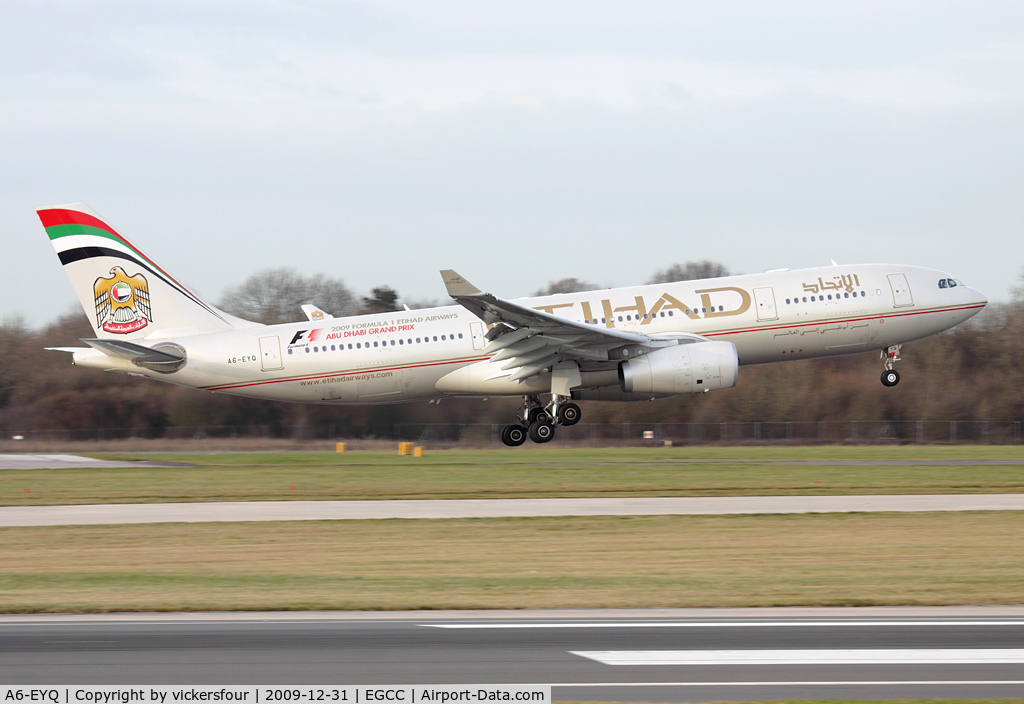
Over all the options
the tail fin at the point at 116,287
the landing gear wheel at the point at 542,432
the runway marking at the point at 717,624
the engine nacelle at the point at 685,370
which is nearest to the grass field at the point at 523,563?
the runway marking at the point at 717,624

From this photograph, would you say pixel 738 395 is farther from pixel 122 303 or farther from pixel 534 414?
pixel 122 303

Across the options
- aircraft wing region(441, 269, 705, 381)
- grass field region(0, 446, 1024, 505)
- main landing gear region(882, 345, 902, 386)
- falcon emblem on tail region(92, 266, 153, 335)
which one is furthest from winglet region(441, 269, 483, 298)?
main landing gear region(882, 345, 902, 386)

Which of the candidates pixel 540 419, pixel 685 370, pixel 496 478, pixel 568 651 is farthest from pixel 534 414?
pixel 568 651

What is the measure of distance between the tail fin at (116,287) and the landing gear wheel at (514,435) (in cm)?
927

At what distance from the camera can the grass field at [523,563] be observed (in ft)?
46.2

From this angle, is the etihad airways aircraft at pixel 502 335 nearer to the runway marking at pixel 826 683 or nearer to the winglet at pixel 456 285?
the winglet at pixel 456 285

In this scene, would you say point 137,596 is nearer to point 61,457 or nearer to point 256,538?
point 256,538

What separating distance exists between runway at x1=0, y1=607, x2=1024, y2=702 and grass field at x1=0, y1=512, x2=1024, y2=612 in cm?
84

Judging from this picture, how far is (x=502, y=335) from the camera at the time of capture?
105 ft

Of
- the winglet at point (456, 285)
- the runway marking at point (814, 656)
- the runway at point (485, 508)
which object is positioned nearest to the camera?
the runway marking at point (814, 656)

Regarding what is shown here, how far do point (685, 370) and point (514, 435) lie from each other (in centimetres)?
636

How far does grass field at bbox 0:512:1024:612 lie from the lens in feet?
46.2

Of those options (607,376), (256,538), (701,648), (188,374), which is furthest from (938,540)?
(188,374)

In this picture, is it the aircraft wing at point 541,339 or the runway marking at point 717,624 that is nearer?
the runway marking at point 717,624
